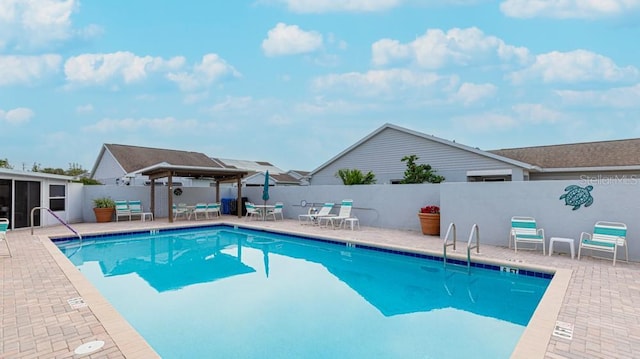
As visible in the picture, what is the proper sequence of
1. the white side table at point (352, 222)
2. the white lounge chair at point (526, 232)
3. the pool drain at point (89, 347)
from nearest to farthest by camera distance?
1. the pool drain at point (89, 347)
2. the white lounge chair at point (526, 232)
3. the white side table at point (352, 222)

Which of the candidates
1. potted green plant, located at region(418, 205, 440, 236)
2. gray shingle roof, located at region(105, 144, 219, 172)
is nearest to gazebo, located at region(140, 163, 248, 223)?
gray shingle roof, located at region(105, 144, 219, 172)

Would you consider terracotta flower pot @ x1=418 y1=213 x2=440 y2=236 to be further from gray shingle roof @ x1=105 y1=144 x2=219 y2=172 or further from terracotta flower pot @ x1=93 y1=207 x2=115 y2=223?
gray shingle roof @ x1=105 y1=144 x2=219 y2=172

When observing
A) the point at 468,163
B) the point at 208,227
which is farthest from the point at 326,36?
the point at 208,227

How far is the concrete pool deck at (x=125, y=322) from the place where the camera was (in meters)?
3.35

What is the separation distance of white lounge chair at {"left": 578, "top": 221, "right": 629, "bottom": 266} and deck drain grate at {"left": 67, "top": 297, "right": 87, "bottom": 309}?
8.46 m

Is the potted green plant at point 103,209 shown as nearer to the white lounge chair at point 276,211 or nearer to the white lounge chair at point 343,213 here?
the white lounge chair at point 276,211

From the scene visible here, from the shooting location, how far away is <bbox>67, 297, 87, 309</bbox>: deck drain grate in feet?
14.6

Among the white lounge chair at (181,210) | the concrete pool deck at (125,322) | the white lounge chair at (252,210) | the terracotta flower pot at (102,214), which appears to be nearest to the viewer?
the concrete pool deck at (125,322)

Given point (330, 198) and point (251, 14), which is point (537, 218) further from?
point (251, 14)

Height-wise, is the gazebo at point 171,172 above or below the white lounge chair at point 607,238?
above

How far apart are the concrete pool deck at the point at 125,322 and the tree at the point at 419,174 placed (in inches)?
306

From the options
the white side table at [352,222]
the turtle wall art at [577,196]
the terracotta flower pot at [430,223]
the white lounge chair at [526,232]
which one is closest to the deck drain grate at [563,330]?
the white lounge chair at [526,232]

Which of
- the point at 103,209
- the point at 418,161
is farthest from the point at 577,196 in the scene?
the point at 103,209

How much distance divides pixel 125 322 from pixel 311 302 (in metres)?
2.67
